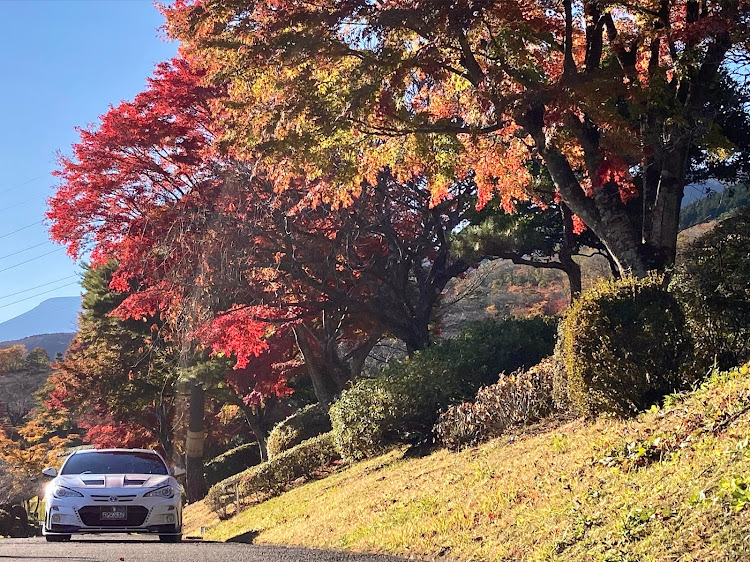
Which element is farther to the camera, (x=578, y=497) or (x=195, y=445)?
(x=195, y=445)

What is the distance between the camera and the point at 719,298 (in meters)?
9.09

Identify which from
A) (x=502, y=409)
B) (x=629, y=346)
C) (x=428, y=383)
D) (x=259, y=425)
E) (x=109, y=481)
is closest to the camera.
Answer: (x=629, y=346)

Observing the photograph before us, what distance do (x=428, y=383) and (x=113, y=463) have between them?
6.40 m

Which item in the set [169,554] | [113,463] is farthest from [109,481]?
[169,554]

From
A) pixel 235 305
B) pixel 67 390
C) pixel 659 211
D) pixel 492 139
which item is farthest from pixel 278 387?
pixel 659 211

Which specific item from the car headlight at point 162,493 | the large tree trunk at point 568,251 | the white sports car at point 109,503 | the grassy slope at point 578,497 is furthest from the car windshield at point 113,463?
the large tree trunk at point 568,251

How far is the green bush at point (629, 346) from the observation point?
9258 mm

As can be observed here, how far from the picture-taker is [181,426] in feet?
117

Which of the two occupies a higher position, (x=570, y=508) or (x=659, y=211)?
(x=659, y=211)

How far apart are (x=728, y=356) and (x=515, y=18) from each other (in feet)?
17.6

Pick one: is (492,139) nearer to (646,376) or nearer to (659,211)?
(659,211)

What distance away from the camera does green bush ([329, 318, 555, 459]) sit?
1555cm

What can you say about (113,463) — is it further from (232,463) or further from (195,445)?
(232,463)

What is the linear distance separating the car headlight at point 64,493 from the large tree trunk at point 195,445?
1890 cm
